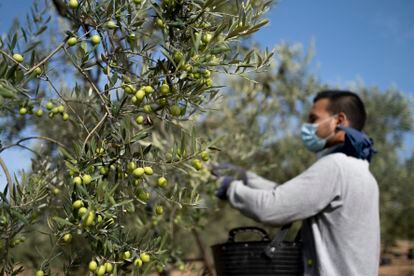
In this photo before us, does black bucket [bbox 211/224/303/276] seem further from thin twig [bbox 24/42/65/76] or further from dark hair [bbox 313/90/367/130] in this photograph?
thin twig [bbox 24/42/65/76]

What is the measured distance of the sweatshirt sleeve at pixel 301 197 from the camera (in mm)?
3160

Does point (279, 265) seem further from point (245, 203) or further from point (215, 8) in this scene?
point (215, 8)

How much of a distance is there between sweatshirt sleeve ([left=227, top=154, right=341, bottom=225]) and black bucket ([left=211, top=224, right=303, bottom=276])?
0.42ft

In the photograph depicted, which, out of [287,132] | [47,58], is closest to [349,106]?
[47,58]

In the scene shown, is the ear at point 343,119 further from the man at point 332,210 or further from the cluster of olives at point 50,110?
the cluster of olives at point 50,110

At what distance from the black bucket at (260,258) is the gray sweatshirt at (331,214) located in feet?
0.37

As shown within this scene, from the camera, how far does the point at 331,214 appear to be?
10.6ft

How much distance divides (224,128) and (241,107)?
368 mm

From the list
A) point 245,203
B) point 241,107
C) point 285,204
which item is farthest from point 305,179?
point 241,107

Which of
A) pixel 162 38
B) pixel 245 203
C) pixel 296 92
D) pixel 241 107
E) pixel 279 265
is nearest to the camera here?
pixel 162 38

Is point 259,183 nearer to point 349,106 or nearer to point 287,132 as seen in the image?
point 349,106

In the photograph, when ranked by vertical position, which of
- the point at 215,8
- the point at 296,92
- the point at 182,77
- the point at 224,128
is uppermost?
the point at 296,92

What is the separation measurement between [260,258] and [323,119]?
1391mm

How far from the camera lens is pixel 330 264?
3.11 m
